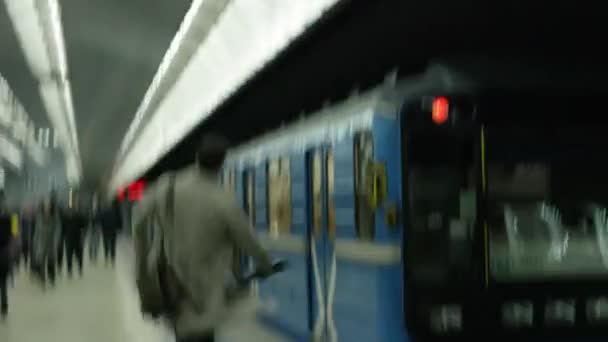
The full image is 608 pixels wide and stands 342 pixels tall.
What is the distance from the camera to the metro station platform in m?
10.9

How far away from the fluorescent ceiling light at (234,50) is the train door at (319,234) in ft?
4.80

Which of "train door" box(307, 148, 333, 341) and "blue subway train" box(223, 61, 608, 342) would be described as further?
"train door" box(307, 148, 333, 341)

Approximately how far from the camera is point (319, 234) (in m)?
8.38

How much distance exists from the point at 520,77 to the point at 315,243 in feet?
8.13

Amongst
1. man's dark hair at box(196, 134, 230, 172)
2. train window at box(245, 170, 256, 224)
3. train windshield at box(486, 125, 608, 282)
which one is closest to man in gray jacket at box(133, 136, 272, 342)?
A: man's dark hair at box(196, 134, 230, 172)

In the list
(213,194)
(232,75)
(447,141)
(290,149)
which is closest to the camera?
(213,194)

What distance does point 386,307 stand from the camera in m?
6.56

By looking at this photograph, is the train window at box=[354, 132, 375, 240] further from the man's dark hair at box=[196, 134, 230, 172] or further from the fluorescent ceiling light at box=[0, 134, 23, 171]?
the fluorescent ceiling light at box=[0, 134, 23, 171]

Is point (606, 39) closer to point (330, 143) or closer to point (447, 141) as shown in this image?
point (330, 143)

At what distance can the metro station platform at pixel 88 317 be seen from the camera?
1087 centimetres

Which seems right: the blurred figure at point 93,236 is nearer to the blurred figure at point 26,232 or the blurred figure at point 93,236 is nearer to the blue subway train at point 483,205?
the blurred figure at point 26,232

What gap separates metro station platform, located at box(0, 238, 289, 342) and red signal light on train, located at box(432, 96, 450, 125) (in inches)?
67.3

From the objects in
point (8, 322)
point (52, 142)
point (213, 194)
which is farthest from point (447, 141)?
point (52, 142)

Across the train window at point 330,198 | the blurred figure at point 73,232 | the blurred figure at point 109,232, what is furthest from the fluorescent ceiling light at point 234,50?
the blurred figure at point 109,232
